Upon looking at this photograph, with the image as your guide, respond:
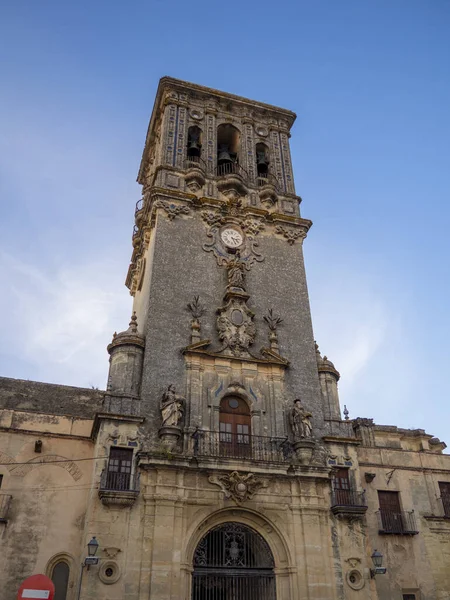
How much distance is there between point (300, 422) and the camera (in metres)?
20.0

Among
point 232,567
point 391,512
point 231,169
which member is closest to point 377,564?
point 391,512

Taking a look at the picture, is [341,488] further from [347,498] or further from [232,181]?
[232,181]

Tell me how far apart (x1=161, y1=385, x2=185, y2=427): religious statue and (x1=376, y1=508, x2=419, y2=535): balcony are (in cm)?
848

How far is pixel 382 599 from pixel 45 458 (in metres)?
12.4

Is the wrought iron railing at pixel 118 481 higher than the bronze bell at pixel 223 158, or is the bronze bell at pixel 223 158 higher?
the bronze bell at pixel 223 158

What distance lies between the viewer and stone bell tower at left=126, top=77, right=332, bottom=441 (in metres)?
20.4

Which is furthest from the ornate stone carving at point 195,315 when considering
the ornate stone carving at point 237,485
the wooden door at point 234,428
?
the ornate stone carving at point 237,485

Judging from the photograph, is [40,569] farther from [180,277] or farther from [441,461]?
[441,461]

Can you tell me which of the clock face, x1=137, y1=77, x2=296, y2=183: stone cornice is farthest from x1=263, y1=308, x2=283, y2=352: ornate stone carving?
x1=137, y1=77, x2=296, y2=183: stone cornice

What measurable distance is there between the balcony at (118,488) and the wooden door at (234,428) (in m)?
3.26

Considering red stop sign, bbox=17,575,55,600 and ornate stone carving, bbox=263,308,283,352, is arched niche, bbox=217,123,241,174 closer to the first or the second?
ornate stone carving, bbox=263,308,283,352

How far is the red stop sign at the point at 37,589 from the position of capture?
47.9 ft

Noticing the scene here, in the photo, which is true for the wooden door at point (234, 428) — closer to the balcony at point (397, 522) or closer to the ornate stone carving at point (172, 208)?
the balcony at point (397, 522)

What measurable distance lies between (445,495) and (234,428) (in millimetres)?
9306
